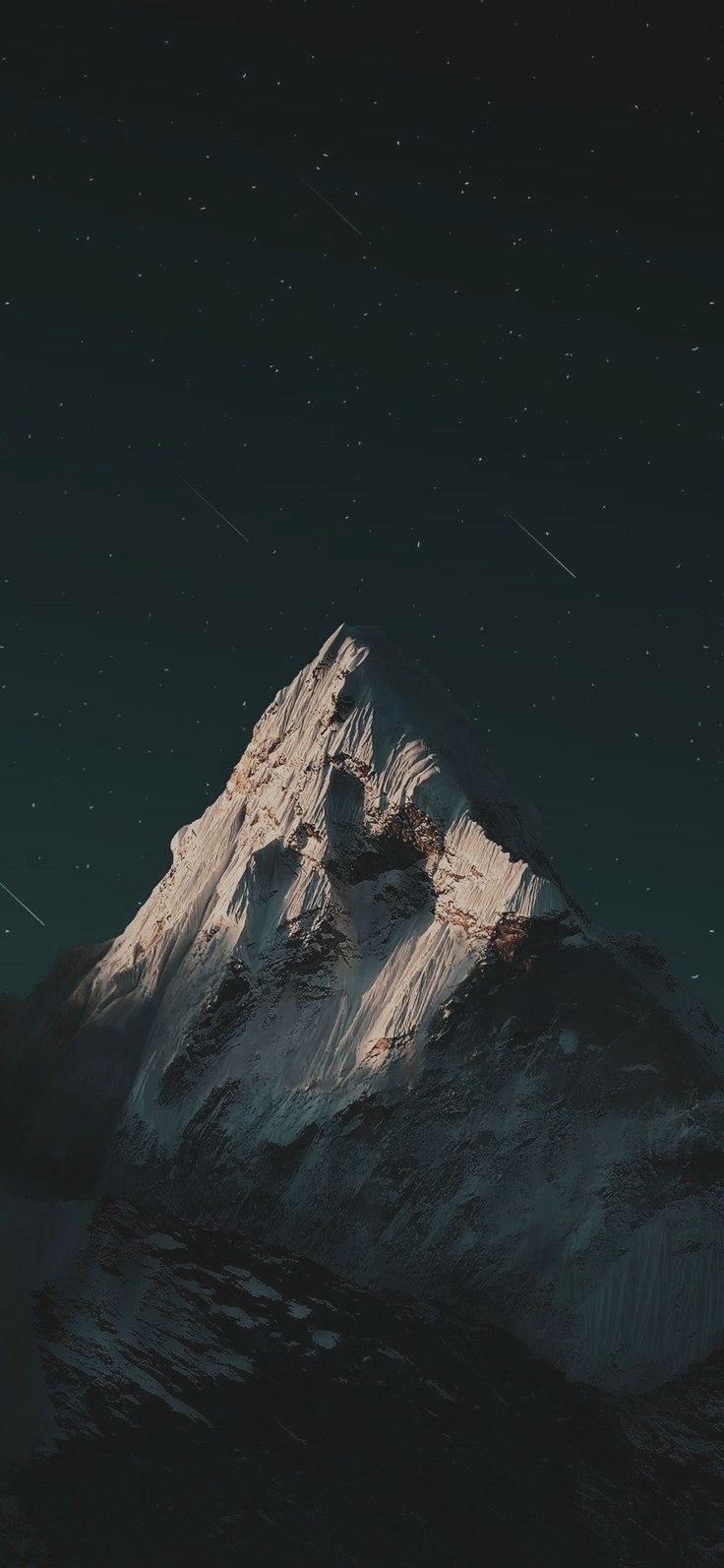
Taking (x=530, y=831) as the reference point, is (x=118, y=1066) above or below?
below

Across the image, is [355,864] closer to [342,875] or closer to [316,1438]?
[342,875]

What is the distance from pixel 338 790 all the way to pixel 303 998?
31.9 feet

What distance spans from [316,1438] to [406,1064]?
1417 centimetres

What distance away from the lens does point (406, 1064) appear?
46.6 meters

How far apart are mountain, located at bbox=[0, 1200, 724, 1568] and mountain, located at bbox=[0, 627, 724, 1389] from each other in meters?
1.72

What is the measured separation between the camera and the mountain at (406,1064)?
42156 mm

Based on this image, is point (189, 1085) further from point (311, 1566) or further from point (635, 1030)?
point (311, 1566)

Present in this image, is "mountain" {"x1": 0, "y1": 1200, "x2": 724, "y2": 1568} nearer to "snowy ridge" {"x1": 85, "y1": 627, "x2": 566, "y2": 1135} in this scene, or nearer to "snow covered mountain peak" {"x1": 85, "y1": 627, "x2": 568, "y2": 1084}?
"snowy ridge" {"x1": 85, "y1": 627, "x2": 566, "y2": 1135}

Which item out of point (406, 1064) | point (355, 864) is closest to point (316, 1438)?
point (406, 1064)

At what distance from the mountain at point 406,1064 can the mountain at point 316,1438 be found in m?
1.72

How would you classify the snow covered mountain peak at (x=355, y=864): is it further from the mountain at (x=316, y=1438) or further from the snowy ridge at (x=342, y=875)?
the mountain at (x=316, y=1438)

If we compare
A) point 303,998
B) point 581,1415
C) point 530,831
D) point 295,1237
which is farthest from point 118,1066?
point 581,1415

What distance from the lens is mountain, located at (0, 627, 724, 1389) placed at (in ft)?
138

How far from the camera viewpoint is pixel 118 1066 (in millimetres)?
56469
